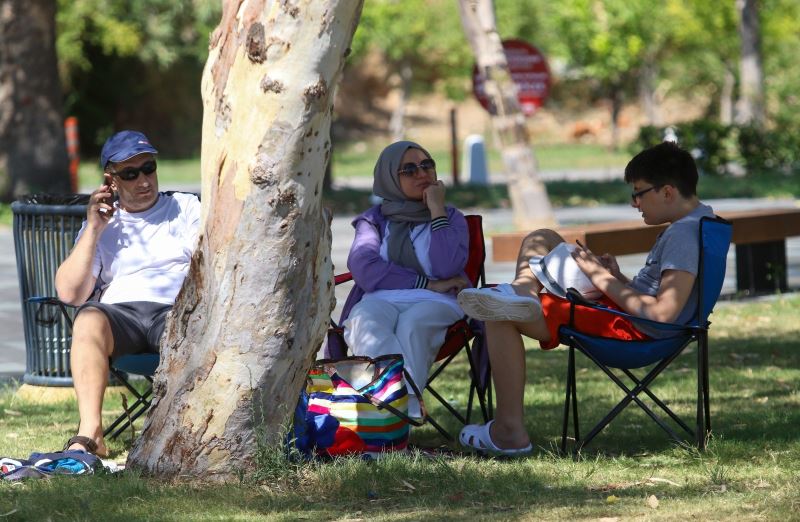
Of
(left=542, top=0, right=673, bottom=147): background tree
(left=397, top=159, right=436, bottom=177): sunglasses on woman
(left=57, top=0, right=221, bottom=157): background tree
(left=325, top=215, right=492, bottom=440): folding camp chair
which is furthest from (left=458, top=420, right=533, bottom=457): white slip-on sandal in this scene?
(left=542, top=0, right=673, bottom=147): background tree

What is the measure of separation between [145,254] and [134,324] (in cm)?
39

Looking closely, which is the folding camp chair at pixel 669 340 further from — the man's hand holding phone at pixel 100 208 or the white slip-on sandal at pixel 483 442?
the man's hand holding phone at pixel 100 208

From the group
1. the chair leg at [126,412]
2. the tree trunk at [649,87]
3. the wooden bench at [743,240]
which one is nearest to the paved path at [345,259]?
the wooden bench at [743,240]

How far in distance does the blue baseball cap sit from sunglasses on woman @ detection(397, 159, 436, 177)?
1.09 metres

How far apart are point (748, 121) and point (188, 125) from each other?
21196 millimetres

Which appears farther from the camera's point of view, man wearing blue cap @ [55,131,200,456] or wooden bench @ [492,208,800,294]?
wooden bench @ [492,208,800,294]

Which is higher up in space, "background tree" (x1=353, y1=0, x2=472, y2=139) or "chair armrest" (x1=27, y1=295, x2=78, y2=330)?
"background tree" (x1=353, y1=0, x2=472, y2=139)

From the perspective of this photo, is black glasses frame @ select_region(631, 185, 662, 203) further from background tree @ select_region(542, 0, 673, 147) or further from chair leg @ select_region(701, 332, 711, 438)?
background tree @ select_region(542, 0, 673, 147)

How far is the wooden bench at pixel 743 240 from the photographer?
9.29 meters

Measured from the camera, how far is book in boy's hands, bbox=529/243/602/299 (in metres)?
5.61

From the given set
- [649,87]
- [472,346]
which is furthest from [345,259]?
[649,87]

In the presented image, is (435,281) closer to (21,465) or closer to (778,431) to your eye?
(778,431)

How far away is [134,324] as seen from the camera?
575 cm

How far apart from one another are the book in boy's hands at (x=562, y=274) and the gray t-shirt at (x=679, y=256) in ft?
0.68
